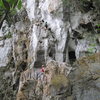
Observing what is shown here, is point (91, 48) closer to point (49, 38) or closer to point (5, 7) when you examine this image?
point (49, 38)

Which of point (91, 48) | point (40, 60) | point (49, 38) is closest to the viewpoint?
point (91, 48)

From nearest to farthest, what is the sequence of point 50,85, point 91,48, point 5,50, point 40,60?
point 50,85
point 91,48
point 40,60
point 5,50

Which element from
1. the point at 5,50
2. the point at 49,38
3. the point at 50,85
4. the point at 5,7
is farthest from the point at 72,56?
the point at 5,7

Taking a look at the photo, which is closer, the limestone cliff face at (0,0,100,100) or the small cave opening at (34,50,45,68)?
the limestone cliff face at (0,0,100,100)

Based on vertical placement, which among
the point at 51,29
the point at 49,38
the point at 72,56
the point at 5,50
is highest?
the point at 51,29

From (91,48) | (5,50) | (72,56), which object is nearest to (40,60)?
(72,56)

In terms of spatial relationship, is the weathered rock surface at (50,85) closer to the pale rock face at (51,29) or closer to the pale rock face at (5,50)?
the pale rock face at (51,29)

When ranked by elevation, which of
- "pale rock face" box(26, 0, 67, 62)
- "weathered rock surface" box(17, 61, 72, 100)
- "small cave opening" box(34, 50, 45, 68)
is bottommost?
"weathered rock surface" box(17, 61, 72, 100)

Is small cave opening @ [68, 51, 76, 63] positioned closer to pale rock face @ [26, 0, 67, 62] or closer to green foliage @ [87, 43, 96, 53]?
pale rock face @ [26, 0, 67, 62]

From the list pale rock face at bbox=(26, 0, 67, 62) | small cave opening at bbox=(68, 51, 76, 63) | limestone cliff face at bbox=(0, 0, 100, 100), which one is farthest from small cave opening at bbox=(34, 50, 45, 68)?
small cave opening at bbox=(68, 51, 76, 63)

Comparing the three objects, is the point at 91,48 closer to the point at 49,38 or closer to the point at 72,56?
the point at 72,56

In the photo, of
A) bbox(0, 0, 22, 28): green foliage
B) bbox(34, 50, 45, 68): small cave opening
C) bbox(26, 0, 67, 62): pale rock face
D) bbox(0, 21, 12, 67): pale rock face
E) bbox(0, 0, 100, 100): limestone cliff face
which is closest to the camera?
bbox(0, 0, 22, 28): green foliage

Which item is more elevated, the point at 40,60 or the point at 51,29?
the point at 51,29

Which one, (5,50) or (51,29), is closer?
(51,29)
